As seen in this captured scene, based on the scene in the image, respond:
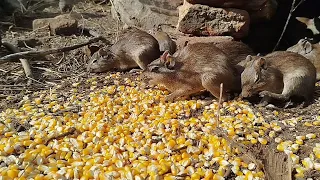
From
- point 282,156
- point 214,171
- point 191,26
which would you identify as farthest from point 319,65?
point 214,171

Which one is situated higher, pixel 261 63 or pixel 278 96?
pixel 261 63

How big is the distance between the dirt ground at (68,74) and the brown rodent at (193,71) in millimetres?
531

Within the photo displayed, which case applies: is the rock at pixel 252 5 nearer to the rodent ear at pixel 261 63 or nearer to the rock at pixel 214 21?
the rock at pixel 214 21

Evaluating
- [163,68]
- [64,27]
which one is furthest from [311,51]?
[64,27]

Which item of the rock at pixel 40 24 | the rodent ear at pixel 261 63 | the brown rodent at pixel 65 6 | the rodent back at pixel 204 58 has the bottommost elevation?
the brown rodent at pixel 65 6

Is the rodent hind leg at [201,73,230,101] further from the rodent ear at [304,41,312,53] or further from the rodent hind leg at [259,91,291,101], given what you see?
the rodent ear at [304,41,312,53]

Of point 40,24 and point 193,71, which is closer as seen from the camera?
point 193,71

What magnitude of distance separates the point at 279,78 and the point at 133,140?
210 centimetres

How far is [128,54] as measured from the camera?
21.8 feet

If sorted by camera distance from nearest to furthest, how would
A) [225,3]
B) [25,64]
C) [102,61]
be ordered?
[225,3] → [25,64] → [102,61]

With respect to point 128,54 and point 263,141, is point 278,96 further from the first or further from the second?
point 128,54

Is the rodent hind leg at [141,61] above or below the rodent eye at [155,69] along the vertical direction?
below

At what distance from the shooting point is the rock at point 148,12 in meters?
6.75

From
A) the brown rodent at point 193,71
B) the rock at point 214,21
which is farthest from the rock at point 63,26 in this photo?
the brown rodent at point 193,71
